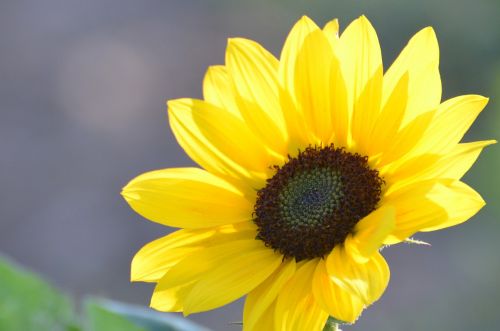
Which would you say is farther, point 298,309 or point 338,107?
point 338,107

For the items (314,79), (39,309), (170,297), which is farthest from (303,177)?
(39,309)

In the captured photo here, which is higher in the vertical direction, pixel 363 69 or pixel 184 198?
pixel 363 69

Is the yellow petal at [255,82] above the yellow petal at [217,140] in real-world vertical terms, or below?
above

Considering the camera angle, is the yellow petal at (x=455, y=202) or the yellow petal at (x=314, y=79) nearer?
the yellow petal at (x=455, y=202)

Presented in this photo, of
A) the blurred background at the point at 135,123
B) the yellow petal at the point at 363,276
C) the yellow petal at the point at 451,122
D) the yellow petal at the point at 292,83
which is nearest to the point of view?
the yellow petal at the point at 363,276

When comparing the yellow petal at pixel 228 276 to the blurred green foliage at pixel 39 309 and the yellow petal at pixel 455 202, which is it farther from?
the yellow petal at pixel 455 202

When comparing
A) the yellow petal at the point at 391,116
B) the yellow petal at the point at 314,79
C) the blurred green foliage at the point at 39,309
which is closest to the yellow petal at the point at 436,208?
the yellow petal at the point at 391,116

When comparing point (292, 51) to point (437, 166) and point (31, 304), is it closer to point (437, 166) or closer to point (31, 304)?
point (437, 166)
